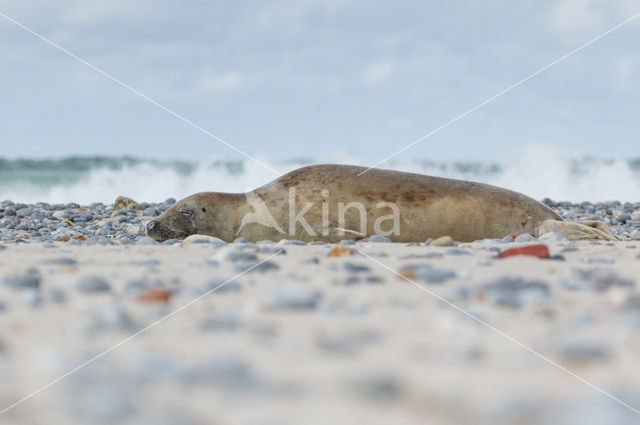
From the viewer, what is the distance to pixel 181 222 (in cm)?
497

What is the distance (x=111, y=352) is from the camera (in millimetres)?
1444

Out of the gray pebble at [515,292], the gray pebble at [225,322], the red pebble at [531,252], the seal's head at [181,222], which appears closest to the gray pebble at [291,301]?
the gray pebble at [225,322]

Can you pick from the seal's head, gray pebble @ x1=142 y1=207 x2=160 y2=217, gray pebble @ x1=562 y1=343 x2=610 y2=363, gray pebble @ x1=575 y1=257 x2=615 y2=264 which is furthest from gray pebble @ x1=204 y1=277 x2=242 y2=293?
gray pebble @ x1=142 y1=207 x2=160 y2=217

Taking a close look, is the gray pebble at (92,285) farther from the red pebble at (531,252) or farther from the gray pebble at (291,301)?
the red pebble at (531,252)

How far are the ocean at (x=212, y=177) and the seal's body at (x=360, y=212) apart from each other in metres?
10.8

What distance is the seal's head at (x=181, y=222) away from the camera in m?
4.94

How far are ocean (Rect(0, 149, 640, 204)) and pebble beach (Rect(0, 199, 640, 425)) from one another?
1378 cm

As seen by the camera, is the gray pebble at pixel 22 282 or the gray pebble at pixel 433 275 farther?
the gray pebble at pixel 433 275

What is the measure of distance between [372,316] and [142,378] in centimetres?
68

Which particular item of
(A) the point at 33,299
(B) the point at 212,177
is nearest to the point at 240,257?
(A) the point at 33,299

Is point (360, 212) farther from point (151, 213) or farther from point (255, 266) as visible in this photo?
point (151, 213)

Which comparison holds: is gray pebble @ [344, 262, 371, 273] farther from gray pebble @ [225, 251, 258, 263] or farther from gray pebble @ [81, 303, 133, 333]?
gray pebble @ [81, 303, 133, 333]

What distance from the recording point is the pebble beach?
44.9 inches

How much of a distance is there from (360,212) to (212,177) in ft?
47.4
